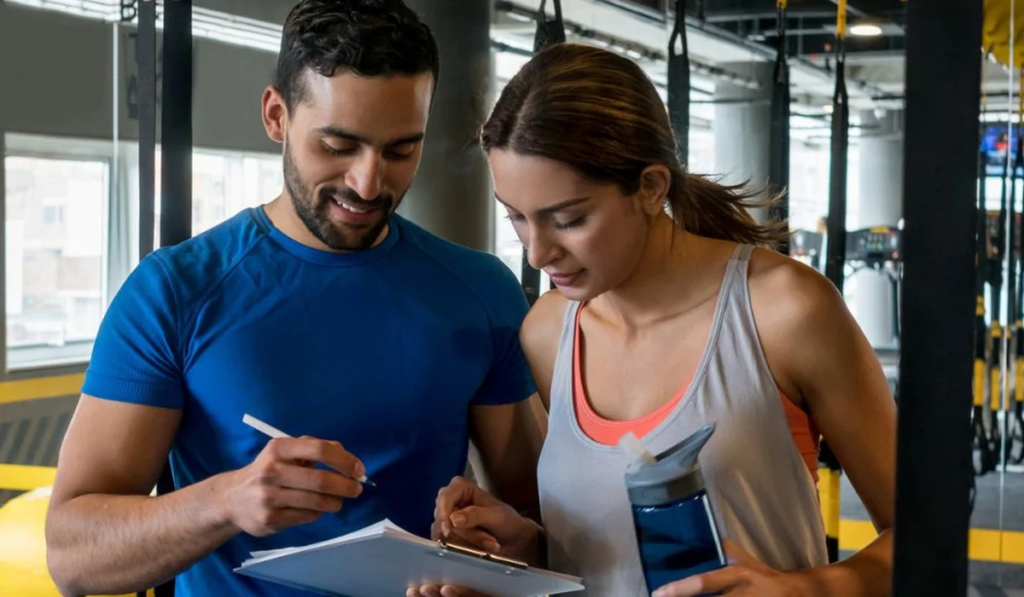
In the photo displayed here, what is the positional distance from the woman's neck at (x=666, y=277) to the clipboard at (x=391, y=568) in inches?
11.8

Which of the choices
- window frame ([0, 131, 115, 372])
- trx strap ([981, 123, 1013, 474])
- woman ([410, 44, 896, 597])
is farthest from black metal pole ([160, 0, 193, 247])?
trx strap ([981, 123, 1013, 474])

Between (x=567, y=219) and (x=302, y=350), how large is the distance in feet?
1.28

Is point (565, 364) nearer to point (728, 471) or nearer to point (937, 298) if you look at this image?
point (728, 471)

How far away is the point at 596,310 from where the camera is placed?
1389 millimetres

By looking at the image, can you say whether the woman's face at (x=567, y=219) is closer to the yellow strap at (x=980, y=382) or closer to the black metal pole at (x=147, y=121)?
the black metal pole at (x=147, y=121)

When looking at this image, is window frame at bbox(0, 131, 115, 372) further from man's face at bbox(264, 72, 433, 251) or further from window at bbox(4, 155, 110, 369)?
man's face at bbox(264, 72, 433, 251)

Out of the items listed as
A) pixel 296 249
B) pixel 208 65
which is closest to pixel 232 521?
pixel 296 249

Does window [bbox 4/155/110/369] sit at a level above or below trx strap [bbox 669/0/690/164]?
below

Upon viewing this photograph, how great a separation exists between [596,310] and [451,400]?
22cm

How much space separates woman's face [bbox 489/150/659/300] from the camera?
122 cm

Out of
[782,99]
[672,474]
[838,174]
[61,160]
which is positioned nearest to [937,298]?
→ [672,474]

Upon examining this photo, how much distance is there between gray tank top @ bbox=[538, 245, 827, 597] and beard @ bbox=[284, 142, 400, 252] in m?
0.36

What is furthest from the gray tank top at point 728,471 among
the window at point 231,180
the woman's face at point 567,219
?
the window at point 231,180

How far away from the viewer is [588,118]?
1.24 meters
